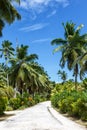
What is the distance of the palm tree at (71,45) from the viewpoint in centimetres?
4403

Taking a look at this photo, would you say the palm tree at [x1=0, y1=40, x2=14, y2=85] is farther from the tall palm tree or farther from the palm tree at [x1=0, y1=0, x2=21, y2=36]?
the palm tree at [x1=0, y1=0, x2=21, y2=36]

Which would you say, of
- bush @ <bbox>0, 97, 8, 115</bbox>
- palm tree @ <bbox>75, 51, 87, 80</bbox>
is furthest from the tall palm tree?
bush @ <bbox>0, 97, 8, 115</bbox>

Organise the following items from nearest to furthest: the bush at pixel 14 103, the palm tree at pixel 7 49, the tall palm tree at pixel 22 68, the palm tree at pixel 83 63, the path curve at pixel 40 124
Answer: the path curve at pixel 40 124
the palm tree at pixel 83 63
the bush at pixel 14 103
the tall palm tree at pixel 22 68
the palm tree at pixel 7 49

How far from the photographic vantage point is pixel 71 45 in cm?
4481

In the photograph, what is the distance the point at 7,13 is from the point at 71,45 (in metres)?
22.7

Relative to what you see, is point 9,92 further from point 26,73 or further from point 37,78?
point 37,78

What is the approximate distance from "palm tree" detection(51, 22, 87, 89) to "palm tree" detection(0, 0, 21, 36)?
2001cm

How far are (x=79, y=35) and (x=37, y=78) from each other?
13.8 m

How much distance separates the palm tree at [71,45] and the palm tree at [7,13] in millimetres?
20013

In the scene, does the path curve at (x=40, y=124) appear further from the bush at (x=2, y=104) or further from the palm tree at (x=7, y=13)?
the palm tree at (x=7, y=13)

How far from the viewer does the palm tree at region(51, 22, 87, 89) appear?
44.0 m

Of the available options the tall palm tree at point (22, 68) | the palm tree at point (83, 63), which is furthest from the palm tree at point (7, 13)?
the tall palm tree at point (22, 68)

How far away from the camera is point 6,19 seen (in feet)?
78.2

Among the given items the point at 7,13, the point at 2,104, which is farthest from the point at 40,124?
the point at 2,104
